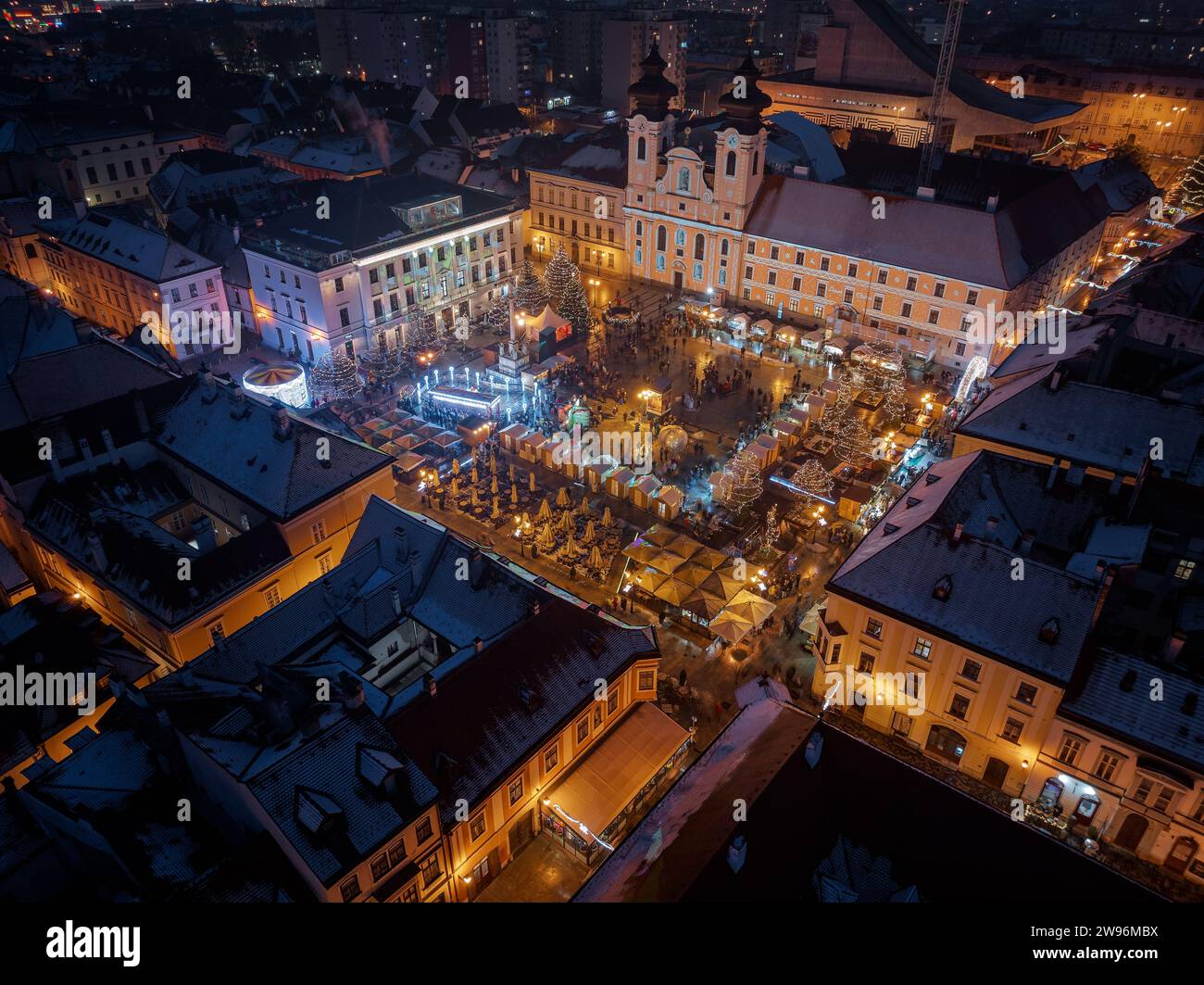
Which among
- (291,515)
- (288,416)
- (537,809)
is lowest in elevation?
(537,809)

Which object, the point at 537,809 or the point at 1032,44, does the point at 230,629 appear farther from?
the point at 1032,44

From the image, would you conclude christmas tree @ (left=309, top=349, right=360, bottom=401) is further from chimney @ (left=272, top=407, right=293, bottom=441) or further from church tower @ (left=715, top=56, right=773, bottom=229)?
church tower @ (left=715, top=56, right=773, bottom=229)

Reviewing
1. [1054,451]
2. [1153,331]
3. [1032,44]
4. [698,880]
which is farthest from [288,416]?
[1032,44]

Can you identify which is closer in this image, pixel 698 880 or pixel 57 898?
pixel 698 880

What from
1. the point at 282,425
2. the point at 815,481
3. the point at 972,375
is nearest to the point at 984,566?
the point at 815,481

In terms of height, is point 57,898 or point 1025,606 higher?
point 1025,606

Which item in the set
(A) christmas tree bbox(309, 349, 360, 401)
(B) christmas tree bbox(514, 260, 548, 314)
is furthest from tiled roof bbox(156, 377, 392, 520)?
(B) christmas tree bbox(514, 260, 548, 314)

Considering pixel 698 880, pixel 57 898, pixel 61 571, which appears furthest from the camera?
pixel 61 571

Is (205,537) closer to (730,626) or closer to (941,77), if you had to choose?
(730,626)
